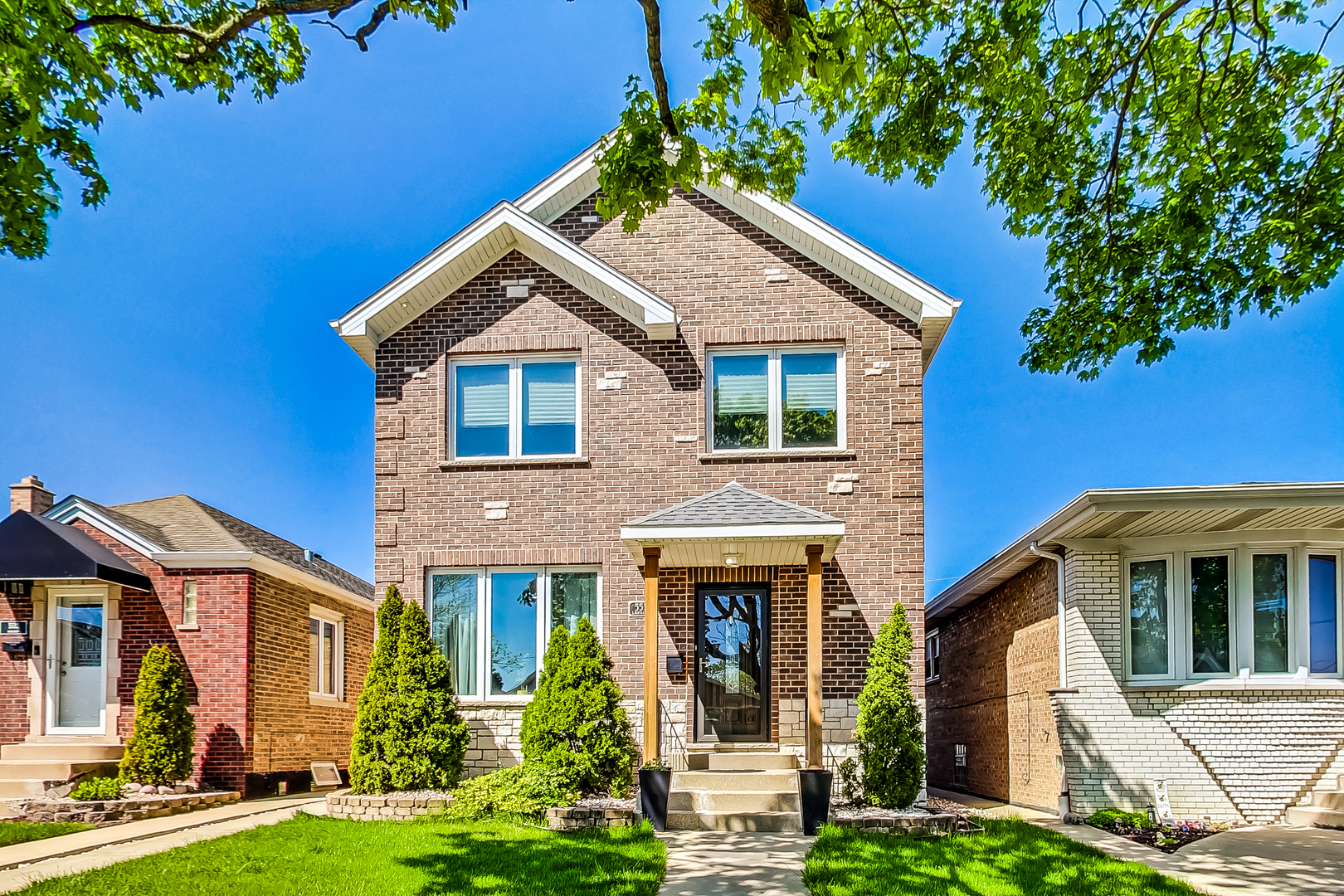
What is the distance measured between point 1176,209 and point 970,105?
5.84 feet

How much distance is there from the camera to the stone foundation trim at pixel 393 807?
10.4 meters

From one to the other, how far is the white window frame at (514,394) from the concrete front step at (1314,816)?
9402mm

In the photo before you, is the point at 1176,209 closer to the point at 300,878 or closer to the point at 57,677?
the point at 300,878

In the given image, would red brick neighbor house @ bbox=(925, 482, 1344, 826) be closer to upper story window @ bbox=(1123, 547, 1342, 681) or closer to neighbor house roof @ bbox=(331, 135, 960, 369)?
upper story window @ bbox=(1123, 547, 1342, 681)

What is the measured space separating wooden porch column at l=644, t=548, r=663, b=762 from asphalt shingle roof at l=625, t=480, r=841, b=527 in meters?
0.50

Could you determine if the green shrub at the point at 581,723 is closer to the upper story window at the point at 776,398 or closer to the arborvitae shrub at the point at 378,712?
the arborvitae shrub at the point at 378,712

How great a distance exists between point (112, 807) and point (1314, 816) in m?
13.6

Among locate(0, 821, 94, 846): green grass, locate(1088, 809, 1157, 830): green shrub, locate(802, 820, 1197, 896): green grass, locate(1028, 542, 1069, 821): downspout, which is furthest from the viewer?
locate(1028, 542, 1069, 821): downspout

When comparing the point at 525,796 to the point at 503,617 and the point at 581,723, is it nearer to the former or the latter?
the point at 581,723

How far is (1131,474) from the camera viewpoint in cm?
7519

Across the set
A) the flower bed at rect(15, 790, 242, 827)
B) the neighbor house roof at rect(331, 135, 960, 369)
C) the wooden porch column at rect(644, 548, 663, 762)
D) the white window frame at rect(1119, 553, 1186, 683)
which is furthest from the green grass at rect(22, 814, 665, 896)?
the neighbor house roof at rect(331, 135, 960, 369)

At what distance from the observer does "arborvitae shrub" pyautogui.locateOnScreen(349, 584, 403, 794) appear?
10.9m

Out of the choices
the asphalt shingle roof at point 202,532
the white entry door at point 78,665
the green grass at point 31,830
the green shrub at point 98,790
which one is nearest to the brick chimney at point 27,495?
the asphalt shingle roof at point 202,532

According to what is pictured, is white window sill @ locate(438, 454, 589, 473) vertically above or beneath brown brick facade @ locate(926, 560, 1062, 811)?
above
